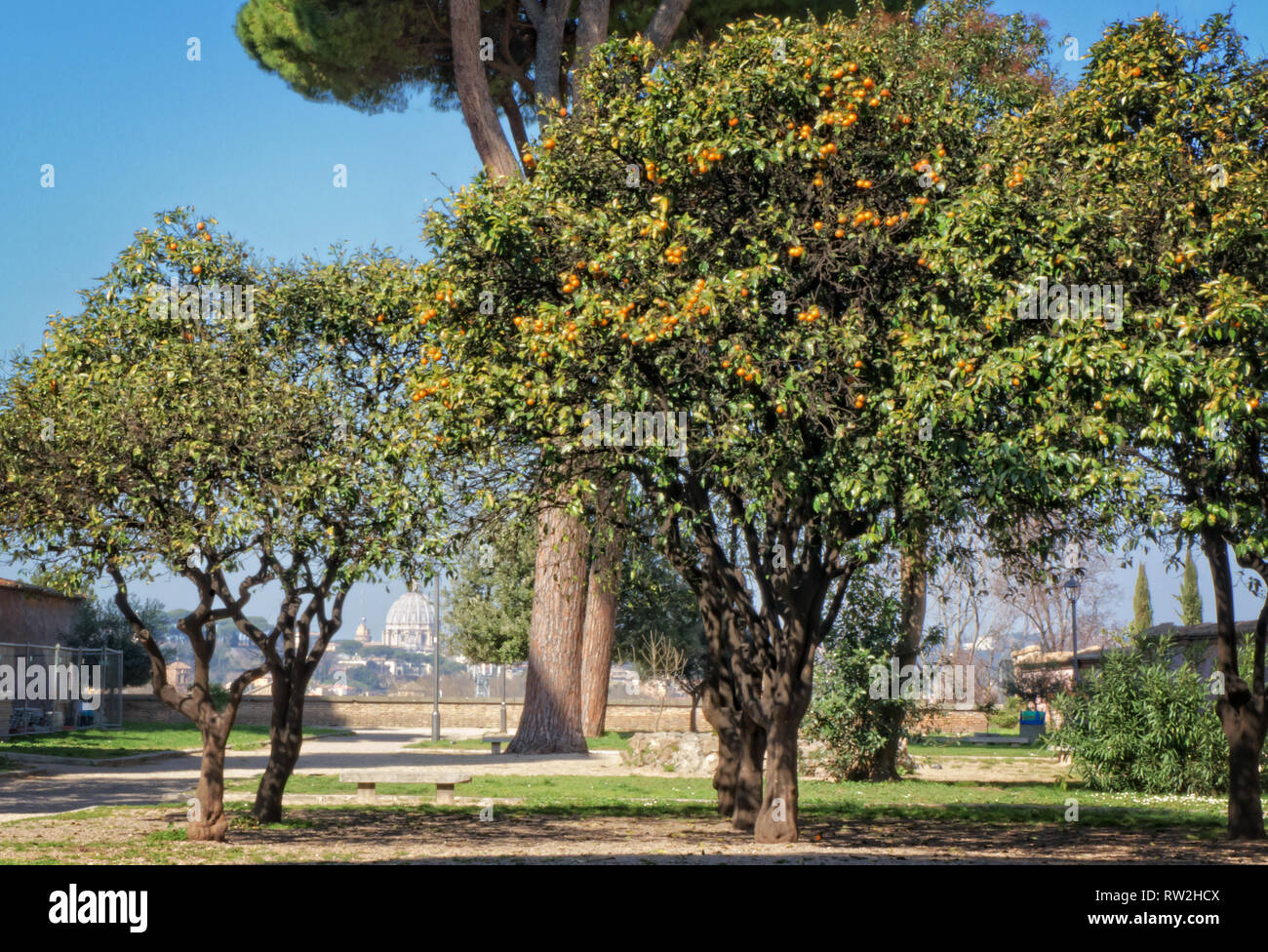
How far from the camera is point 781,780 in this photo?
41.1 feet

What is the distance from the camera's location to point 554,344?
1025 cm

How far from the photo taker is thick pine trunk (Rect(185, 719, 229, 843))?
41.0 feet

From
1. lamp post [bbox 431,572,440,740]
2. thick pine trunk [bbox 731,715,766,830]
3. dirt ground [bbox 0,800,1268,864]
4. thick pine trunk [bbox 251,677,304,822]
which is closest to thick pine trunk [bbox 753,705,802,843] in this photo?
dirt ground [bbox 0,800,1268,864]

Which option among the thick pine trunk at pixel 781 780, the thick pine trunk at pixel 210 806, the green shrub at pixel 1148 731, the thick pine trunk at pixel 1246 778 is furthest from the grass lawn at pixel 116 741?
the thick pine trunk at pixel 1246 778

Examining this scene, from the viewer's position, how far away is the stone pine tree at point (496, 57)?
24703mm

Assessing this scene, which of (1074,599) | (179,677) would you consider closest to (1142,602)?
(1074,599)

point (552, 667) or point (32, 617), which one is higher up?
point (32, 617)

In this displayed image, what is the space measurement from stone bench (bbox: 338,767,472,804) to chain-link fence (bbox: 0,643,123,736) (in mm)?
16489

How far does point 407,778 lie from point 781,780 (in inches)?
282

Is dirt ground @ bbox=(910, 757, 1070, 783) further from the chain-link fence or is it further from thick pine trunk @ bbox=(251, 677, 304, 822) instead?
the chain-link fence

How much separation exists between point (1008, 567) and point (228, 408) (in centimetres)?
896

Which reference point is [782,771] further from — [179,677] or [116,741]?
[179,677]
